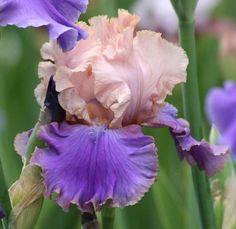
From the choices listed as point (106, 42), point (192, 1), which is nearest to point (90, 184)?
point (106, 42)

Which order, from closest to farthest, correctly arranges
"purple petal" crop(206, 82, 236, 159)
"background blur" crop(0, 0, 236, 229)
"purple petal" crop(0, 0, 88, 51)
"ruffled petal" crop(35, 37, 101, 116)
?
1. "purple petal" crop(0, 0, 88, 51)
2. "ruffled petal" crop(35, 37, 101, 116)
3. "background blur" crop(0, 0, 236, 229)
4. "purple petal" crop(206, 82, 236, 159)

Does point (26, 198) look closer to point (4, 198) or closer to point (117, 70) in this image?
point (4, 198)

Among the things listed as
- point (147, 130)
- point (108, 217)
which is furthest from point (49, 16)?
point (147, 130)

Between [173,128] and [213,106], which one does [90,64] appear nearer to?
[173,128]

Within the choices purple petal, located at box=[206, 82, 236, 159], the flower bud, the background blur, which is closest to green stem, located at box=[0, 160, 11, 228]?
the flower bud

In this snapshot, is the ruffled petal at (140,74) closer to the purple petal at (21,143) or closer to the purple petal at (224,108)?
the purple petal at (21,143)

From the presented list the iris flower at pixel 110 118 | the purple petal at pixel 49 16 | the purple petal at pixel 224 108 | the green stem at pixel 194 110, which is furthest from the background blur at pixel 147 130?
the purple petal at pixel 49 16

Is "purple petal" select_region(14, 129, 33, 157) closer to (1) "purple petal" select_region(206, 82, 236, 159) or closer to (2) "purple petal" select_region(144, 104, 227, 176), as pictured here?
(2) "purple petal" select_region(144, 104, 227, 176)
